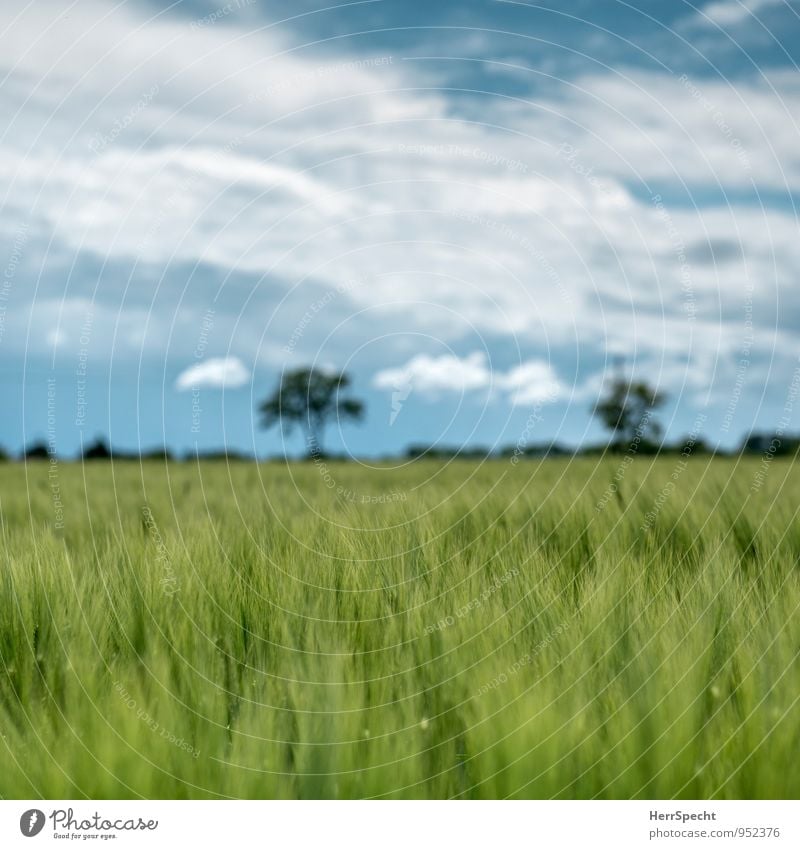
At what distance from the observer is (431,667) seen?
209cm

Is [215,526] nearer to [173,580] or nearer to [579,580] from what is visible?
[173,580]

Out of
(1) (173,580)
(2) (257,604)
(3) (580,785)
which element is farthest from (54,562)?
(3) (580,785)

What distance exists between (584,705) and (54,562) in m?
1.61
